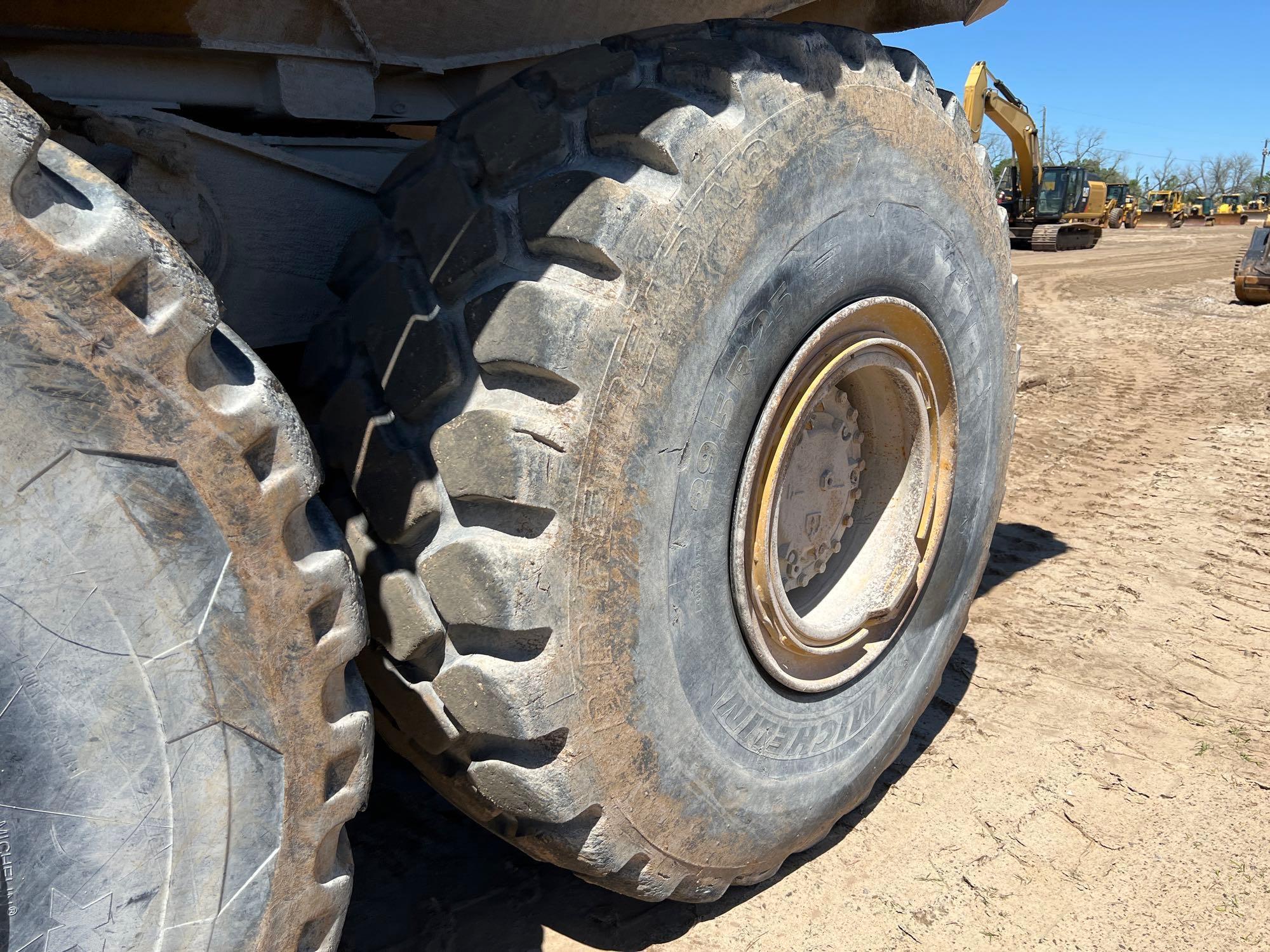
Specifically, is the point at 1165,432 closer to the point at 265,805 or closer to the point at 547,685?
the point at 547,685

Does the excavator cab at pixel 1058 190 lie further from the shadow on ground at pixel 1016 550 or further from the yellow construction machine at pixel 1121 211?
the shadow on ground at pixel 1016 550

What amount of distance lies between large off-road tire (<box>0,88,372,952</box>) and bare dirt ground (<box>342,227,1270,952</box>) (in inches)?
42.0

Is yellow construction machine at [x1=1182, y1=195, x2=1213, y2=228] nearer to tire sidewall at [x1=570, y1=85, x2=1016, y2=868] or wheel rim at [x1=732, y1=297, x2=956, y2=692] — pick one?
wheel rim at [x1=732, y1=297, x2=956, y2=692]

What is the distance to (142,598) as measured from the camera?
3.63ft

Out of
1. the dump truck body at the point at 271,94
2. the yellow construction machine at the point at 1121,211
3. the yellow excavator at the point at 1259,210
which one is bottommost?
the yellow excavator at the point at 1259,210

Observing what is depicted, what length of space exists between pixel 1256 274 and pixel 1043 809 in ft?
40.8

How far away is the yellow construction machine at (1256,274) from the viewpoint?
1248 centimetres

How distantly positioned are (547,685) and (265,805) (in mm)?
455

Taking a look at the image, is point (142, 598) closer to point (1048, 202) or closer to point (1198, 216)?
point (1048, 202)

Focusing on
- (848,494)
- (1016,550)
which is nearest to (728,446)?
(848,494)

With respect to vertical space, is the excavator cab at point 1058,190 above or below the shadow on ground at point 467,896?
above

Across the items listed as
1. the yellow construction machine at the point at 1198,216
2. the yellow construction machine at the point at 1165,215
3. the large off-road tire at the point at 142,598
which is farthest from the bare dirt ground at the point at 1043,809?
the yellow construction machine at the point at 1198,216

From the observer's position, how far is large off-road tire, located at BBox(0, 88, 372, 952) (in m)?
1.02

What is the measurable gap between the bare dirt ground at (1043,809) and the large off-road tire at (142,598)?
1.07m
